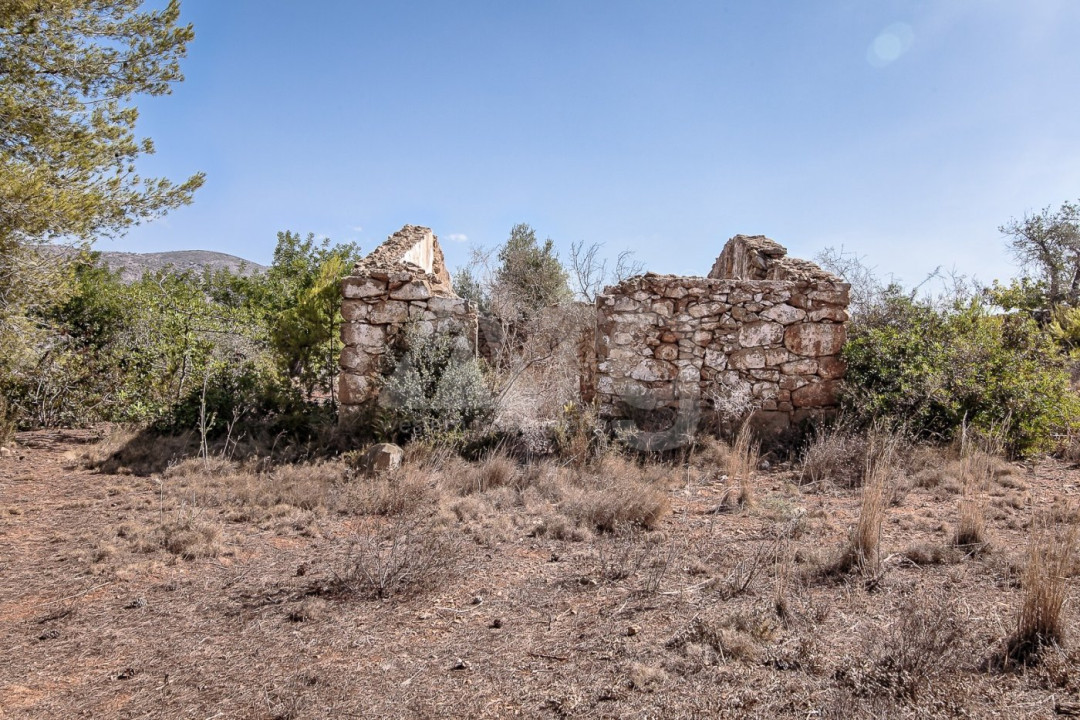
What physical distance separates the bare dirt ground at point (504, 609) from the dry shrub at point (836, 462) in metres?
0.53

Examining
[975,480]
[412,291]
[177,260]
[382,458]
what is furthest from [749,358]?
[177,260]

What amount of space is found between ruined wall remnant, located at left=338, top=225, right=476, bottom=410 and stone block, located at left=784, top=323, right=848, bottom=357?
411cm

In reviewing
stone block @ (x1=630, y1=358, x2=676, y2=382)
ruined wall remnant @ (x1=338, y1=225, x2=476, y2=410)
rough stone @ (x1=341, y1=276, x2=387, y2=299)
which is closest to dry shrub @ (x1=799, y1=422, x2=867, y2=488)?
stone block @ (x1=630, y1=358, x2=676, y2=382)

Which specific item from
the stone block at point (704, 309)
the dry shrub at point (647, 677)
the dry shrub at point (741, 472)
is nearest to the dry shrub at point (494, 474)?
the dry shrub at point (741, 472)

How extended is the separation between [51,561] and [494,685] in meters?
3.46

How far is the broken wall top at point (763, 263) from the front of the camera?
25.9 feet

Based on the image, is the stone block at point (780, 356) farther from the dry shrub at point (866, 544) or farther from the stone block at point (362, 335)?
the stone block at point (362, 335)

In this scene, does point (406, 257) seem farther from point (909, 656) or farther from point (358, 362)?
point (909, 656)

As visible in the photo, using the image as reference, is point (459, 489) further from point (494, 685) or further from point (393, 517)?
point (494, 685)

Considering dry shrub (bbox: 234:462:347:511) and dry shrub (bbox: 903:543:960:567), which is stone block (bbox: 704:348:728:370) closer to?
dry shrub (bbox: 903:543:960:567)

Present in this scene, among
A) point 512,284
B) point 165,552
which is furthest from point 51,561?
point 512,284

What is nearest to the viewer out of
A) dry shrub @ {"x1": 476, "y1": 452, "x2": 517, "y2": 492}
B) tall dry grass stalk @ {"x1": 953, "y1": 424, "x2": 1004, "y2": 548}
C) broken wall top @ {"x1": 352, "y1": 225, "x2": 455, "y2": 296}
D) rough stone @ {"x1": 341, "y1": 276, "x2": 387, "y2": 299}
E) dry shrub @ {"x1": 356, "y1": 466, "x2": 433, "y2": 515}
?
tall dry grass stalk @ {"x1": 953, "y1": 424, "x2": 1004, "y2": 548}

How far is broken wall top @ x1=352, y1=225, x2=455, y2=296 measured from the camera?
7.57 m

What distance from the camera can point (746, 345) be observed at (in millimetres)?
7758
